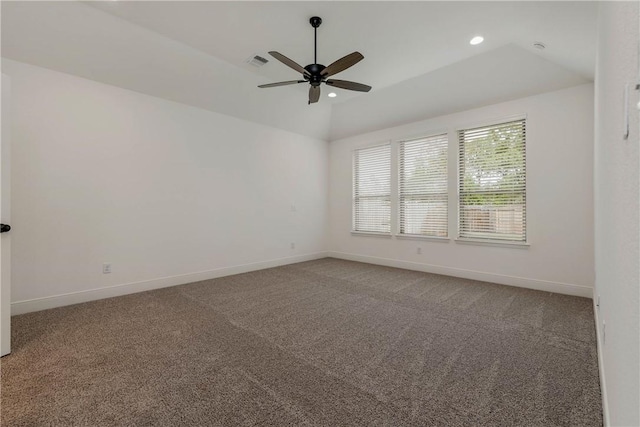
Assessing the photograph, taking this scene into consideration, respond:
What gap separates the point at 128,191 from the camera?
12.7ft

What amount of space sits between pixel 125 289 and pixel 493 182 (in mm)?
5783

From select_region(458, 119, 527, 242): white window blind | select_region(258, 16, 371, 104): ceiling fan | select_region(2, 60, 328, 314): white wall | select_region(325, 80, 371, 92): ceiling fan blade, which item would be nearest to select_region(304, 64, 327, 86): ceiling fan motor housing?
select_region(258, 16, 371, 104): ceiling fan

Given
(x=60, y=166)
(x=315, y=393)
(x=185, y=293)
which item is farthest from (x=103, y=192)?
(x=315, y=393)

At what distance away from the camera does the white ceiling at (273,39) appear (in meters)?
2.67

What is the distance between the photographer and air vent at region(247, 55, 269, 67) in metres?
3.62

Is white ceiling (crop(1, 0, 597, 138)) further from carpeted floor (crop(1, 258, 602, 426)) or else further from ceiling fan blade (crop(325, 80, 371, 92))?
carpeted floor (crop(1, 258, 602, 426))

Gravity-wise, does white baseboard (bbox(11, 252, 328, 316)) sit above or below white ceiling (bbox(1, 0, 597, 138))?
below

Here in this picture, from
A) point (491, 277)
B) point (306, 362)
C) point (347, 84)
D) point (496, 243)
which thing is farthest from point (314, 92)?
point (491, 277)

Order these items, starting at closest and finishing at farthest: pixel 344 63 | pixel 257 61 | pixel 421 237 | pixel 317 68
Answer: pixel 344 63 < pixel 317 68 < pixel 257 61 < pixel 421 237

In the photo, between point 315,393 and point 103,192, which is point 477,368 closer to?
point 315,393

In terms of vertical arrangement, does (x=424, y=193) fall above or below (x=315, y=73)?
below

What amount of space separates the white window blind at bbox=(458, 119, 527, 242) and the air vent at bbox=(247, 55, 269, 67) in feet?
11.3

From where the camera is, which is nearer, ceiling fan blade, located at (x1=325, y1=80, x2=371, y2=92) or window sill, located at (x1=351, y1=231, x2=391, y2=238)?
ceiling fan blade, located at (x1=325, y1=80, x2=371, y2=92)

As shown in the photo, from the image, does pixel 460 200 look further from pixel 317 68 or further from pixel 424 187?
pixel 317 68
